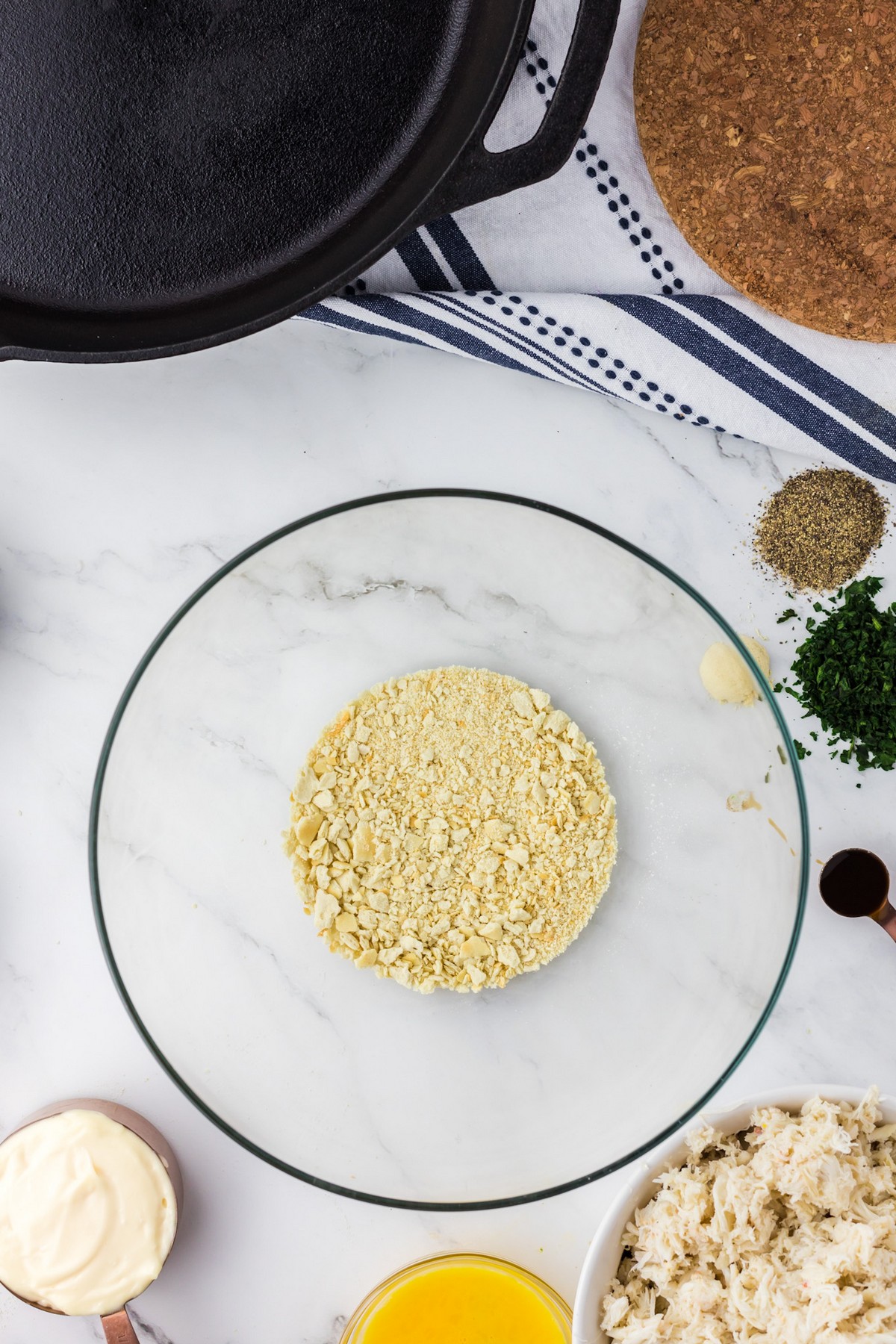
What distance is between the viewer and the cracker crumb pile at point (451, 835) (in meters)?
1.01

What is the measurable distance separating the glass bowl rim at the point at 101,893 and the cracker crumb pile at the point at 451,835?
0.59 ft

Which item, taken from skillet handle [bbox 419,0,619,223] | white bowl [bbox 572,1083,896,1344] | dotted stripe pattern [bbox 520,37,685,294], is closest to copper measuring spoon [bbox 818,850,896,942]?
white bowl [bbox 572,1083,896,1344]

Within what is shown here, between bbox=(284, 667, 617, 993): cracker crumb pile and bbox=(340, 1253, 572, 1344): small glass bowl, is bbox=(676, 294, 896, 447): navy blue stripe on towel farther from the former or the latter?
bbox=(340, 1253, 572, 1344): small glass bowl

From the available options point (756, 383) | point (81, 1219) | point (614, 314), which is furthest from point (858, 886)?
point (81, 1219)

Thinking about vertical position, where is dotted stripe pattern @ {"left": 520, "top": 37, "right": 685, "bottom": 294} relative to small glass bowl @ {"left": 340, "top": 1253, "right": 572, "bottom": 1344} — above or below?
above

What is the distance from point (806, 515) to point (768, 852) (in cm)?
36

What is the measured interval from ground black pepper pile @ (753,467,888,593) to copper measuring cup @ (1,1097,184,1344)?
89 cm

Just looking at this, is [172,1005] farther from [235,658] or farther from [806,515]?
[806,515]

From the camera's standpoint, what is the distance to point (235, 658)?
104 cm

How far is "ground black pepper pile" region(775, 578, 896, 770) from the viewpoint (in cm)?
104

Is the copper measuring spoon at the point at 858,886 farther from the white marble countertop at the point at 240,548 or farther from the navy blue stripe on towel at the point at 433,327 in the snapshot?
the navy blue stripe on towel at the point at 433,327

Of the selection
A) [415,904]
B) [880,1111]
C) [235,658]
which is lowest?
[880,1111]

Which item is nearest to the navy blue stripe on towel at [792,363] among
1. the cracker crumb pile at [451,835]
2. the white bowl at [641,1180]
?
the cracker crumb pile at [451,835]

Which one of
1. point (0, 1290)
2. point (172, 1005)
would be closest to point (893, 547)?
point (172, 1005)
